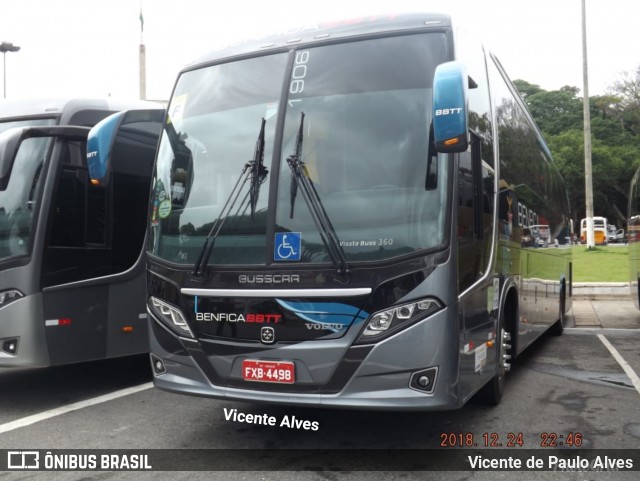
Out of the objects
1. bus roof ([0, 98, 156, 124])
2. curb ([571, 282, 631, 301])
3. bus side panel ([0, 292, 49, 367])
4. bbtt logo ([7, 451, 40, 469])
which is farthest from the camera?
curb ([571, 282, 631, 301])

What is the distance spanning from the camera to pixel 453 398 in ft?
15.1

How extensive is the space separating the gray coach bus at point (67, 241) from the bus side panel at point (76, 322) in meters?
0.01

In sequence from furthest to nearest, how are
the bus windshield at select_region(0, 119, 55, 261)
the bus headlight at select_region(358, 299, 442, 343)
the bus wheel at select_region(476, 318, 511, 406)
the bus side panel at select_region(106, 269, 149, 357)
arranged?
the bus side panel at select_region(106, 269, 149, 357) → the bus windshield at select_region(0, 119, 55, 261) → the bus wheel at select_region(476, 318, 511, 406) → the bus headlight at select_region(358, 299, 442, 343)

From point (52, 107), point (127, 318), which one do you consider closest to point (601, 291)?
point (127, 318)

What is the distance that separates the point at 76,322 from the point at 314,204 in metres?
3.47

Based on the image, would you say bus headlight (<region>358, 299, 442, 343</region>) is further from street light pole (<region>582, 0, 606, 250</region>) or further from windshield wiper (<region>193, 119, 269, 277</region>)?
street light pole (<region>582, 0, 606, 250</region>)

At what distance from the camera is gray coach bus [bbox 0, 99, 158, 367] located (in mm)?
6652

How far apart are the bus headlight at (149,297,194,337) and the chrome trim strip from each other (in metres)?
0.20

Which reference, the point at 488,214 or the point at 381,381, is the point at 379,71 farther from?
the point at 381,381

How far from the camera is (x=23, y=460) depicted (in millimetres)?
5070

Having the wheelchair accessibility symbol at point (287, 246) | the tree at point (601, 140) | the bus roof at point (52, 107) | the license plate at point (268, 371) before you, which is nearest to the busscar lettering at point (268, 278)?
the wheelchair accessibility symbol at point (287, 246)

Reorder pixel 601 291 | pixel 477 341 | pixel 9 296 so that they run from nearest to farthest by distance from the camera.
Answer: pixel 477 341 < pixel 9 296 < pixel 601 291

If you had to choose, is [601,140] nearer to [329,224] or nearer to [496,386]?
[496,386]

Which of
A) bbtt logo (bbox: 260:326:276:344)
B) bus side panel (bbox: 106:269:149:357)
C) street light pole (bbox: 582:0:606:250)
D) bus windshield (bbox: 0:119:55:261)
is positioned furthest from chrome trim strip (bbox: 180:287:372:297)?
street light pole (bbox: 582:0:606:250)
